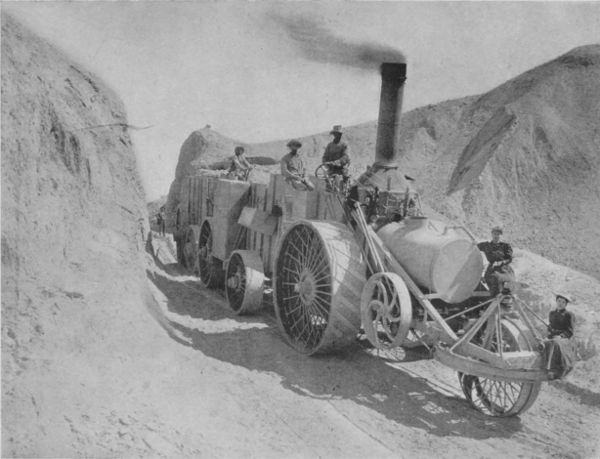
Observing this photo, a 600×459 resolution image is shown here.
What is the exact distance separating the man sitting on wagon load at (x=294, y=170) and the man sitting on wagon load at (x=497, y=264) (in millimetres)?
2786

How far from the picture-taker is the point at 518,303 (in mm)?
5797

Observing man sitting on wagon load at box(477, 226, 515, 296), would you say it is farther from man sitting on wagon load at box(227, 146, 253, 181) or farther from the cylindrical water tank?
man sitting on wagon load at box(227, 146, 253, 181)

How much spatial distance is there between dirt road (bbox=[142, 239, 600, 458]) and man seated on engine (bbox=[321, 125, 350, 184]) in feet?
8.46

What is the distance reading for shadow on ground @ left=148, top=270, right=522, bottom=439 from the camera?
574cm

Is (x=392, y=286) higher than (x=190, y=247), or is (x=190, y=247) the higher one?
(x=392, y=286)

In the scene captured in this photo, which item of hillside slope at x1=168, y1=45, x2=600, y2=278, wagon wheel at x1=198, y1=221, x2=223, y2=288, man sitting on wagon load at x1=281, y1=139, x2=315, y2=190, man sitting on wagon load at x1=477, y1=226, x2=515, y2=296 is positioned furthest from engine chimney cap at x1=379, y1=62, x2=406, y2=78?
hillside slope at x1=168, y1=45, x2=600, y2=278

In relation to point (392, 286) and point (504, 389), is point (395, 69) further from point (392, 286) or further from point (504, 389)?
point (504, 389)

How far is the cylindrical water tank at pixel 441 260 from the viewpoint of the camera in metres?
6.19

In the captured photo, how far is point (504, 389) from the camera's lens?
589cm

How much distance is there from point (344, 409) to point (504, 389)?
1807 mm

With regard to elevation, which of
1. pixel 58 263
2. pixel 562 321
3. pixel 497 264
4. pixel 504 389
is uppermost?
pixel 497 264

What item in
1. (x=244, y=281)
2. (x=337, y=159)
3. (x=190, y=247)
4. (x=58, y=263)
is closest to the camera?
(x=58, y=263)

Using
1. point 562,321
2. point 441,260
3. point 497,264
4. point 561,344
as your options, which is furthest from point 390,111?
point 561,344

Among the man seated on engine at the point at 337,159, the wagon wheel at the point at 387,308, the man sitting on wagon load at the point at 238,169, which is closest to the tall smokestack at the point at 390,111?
the man seated on engine at the point at 337,159
